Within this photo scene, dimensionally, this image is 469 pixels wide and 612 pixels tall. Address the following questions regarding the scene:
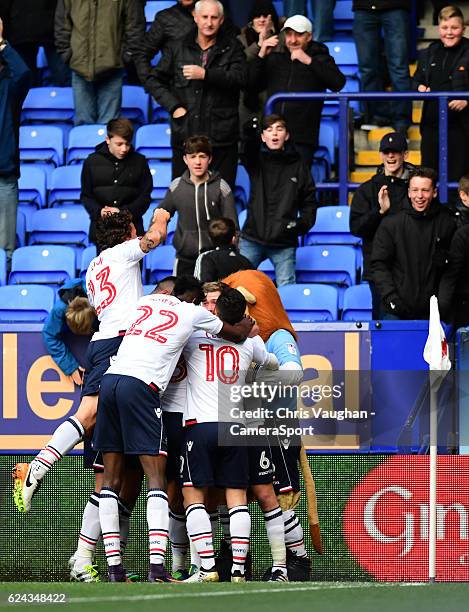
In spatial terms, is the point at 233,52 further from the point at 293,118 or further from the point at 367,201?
the point at 367,201

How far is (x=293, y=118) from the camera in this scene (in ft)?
44.1

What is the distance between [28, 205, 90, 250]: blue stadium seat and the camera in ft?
45.1

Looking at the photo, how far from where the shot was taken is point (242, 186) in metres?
13.9

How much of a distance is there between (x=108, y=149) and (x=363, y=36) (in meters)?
2.99

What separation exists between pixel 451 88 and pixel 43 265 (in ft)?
12.0

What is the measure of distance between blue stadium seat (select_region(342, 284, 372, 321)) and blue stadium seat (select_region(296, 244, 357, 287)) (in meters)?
0.59

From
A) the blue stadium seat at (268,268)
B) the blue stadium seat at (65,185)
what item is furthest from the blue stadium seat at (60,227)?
the blue stadium seat at (268,268)

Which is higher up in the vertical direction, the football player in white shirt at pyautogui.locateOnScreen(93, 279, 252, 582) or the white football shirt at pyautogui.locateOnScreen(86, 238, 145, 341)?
the white football shirt at pyautogui.locateOnScreen(86, 238, 145, 341)

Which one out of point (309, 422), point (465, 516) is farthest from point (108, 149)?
point (465, 516)

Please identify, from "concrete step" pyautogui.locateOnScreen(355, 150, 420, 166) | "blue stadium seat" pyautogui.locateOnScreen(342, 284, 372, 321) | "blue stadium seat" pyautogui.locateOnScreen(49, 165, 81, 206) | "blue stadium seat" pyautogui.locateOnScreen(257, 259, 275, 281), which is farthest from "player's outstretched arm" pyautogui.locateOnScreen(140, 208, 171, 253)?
"concrete step" pyautogui.locateOnScreen(355, 150, 420, 166)

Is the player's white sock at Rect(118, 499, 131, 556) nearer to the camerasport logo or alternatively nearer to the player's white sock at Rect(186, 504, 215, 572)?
the player's white sock at Rect(186, 504, 215, 572)

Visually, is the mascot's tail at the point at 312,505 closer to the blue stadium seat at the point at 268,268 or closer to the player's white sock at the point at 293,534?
the player's white sock at the point at 293,534

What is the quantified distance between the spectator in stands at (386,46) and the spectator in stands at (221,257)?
3746 mm

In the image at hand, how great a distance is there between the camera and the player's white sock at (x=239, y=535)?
884cm
